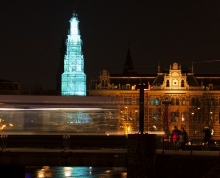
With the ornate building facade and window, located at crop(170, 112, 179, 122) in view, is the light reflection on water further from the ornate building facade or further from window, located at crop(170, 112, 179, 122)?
window, located at crop(170, 112, 179, 122)

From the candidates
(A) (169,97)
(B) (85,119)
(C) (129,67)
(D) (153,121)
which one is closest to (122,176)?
(B) (85,119)

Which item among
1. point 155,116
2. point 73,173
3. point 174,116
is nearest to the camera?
point 73,173

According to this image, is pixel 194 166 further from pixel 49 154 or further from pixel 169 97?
pixel 169 97

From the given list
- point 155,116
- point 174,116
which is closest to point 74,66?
point 174,116

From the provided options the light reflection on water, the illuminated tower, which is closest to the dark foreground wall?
the light reflection on water

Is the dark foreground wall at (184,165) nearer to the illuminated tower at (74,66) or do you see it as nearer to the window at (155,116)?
the window at (155,116)

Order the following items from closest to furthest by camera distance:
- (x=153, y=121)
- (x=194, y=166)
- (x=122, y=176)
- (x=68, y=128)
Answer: (x=194, y=166)
(x=68, y=128)
(x=122, y=176)
(x=153, y=121)

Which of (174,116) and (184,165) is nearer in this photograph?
(184,165)

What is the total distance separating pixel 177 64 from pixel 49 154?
94.0m

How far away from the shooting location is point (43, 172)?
4328cm

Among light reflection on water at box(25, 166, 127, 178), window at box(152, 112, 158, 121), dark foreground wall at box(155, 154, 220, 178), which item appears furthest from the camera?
window at box(152, 112, 158, 121)

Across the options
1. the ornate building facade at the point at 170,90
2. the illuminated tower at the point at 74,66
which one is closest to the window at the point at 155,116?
the ornate building facade at the point at 170,90

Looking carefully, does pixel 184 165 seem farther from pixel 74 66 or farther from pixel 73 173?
pixel 74 66

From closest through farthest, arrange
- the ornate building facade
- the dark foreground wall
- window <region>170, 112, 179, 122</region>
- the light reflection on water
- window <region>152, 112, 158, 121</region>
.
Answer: the dark foreground wall, the light reflection on water, window <region>152, 112, 158, 121</region>, window <region>170, 112, 179, 122</region>, the ornate building facade
